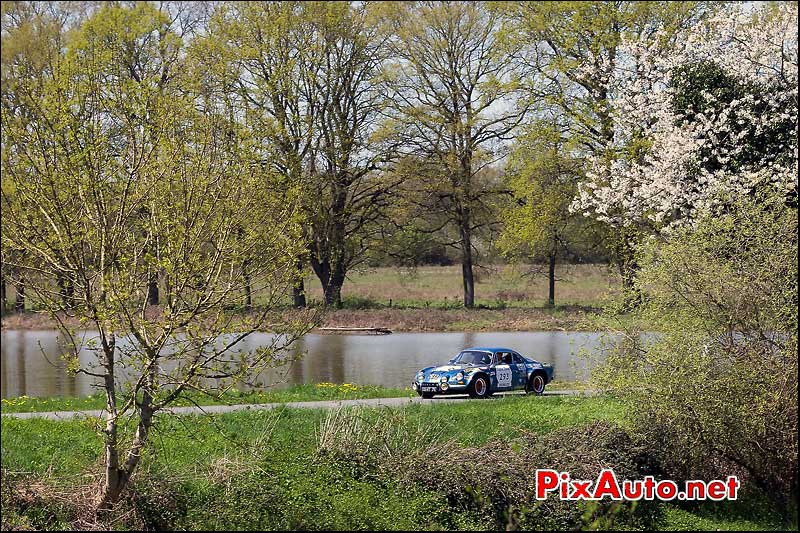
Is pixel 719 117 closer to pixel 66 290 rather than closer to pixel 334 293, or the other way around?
pixel 66 290

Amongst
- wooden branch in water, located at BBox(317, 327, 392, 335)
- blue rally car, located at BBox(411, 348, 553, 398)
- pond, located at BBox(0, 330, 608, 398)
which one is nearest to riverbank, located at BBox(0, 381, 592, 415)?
blue rally car, located at BBox(411, 348, 553, 398)

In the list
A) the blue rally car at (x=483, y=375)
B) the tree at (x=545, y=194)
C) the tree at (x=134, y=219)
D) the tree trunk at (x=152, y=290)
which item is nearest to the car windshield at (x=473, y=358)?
the blue rally car at (x=483, y=375)

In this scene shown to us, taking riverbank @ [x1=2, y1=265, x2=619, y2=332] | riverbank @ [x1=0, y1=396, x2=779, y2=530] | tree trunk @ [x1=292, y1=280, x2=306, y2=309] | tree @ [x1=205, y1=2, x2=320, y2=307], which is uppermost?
tree @ [x1=205, y1=2, x2=320, y2=307]

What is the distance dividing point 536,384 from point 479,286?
60.7ft

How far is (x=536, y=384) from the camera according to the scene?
61.0ft

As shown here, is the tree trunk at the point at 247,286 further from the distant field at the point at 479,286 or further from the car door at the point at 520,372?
the distant field at the point at 479,286

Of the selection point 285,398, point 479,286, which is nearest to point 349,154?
point 479,286

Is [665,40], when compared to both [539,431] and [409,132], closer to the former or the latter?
[409,132]

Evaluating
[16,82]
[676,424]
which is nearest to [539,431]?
[676,424]

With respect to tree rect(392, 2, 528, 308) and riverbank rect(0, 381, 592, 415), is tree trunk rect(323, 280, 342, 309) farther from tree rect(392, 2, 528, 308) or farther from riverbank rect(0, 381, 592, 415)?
riverbank rect(0, 381, 592, 415)

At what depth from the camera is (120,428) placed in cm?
1161

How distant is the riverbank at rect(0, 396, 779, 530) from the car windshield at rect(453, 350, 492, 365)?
4087 mm

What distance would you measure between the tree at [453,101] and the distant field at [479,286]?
193 cm

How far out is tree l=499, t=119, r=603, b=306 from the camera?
2964 centimetres
